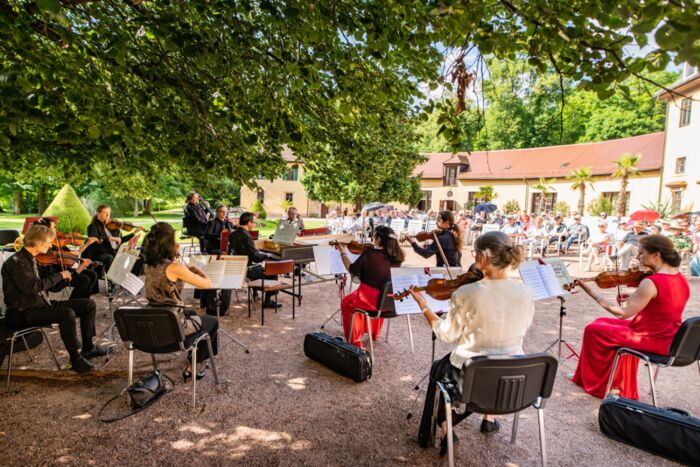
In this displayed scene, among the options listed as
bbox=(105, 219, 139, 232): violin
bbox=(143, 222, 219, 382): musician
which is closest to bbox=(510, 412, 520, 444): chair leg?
bbox=(143, 222, 219, 382): musician

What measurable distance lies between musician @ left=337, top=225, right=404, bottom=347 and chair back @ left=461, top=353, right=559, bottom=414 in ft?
7.79

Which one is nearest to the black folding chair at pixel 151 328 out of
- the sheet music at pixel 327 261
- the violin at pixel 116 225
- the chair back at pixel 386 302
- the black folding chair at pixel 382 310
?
the black folding chair at pixel 382 310

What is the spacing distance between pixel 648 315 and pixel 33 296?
6028 millimetres

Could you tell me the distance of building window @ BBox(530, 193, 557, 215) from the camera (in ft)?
102

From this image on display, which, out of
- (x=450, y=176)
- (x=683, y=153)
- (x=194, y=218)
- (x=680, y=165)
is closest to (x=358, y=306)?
(x=194, y=218)

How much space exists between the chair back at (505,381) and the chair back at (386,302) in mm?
2132

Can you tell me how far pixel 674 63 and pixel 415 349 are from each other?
4160 mm

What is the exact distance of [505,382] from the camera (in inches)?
100.0

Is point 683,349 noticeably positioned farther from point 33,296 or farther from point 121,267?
point 33,296

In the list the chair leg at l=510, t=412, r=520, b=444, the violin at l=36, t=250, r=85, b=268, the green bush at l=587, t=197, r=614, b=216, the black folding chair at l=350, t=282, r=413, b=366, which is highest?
the green bush at l=587, t=197, r=614, b=216

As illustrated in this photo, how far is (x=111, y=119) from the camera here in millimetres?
3980

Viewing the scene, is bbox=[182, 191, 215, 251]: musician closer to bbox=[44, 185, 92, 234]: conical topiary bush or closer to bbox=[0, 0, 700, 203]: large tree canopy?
bbox=[0, 0, 700, 203]: large tree canopy

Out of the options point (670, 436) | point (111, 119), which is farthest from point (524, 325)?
point (111, 119)

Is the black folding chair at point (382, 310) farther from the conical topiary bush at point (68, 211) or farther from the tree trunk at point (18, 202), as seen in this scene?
the tree trunk at point (18, 202)
